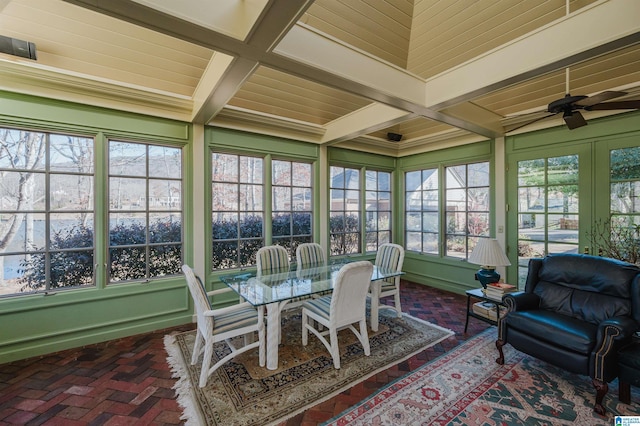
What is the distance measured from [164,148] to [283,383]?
9.91ft

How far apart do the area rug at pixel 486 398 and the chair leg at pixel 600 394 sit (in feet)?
0.11

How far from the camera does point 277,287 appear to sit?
275cm

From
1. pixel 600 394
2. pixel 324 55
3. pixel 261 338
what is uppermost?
pixel 324 55

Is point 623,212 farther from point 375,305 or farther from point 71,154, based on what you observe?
point 71,154

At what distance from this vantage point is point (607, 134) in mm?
3244

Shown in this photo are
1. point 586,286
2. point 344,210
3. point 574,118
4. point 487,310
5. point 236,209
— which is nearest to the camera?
point 574,118

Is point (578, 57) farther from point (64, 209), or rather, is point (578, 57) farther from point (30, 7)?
point (64, 209)

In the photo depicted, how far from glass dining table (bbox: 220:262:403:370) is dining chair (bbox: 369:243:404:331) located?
0.13 meters

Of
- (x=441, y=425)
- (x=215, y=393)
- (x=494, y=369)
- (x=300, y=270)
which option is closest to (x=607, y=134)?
(x=494, y=369)

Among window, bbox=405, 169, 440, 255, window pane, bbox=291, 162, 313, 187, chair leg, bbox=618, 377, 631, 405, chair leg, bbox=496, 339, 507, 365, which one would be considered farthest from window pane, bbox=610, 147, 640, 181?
window pane, bbox=291, 162, 313, 187

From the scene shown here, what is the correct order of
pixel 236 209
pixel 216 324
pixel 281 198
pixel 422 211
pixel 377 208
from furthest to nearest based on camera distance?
pixel 377 208
pixel 422 211
pixel 281 198
pixel 236 209
pixel 216 324

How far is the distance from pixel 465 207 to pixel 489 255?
1.93 meters

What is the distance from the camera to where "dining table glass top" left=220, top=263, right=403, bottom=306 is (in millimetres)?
2500

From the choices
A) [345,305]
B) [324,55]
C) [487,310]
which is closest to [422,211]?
[487,310]
